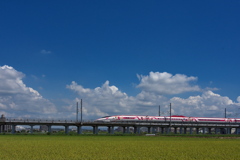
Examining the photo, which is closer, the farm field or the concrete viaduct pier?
the farm field

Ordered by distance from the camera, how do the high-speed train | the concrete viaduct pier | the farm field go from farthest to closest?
the high-speed train
the concrete viaduct pier
the farm field

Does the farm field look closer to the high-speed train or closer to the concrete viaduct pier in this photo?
the concrete viaduct pier

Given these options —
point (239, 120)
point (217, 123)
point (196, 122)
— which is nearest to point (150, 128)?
point (196, 122)

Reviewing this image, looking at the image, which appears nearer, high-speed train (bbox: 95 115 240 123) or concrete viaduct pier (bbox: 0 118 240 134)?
concrete viaduct pier (bbox: 0 118 240 134)

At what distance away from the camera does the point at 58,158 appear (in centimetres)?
2692

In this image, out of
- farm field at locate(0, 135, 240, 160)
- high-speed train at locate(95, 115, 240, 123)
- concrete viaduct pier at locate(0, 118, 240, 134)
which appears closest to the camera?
farm field at locate(0, 135, 240, 160)

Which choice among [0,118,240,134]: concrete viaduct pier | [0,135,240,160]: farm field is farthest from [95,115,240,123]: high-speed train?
[0,135,240,160]: farm field

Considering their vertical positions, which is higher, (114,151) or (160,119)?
(114,151)

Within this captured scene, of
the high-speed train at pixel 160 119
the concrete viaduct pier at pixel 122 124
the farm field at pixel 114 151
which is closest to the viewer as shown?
the farm field at pixel 114 151

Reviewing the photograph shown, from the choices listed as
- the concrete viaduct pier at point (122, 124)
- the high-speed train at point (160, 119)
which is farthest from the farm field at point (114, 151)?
the high-speed train at point (160, 119)

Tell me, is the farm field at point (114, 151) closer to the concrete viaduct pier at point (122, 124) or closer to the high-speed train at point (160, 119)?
the concrete viaduct pier at point (122, 124)

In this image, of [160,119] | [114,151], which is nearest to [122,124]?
[160,119]

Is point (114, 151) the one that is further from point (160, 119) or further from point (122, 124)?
point (160, 119)

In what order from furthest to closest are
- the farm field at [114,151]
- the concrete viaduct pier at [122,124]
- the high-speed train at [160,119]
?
the high-speed train at [160,119], the concrete viaduct pier at [122,124], the farm field at [114,151]
